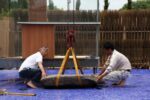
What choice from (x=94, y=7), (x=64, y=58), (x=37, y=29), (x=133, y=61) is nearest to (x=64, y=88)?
(x=64, y=58)

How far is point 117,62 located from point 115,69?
23 cm

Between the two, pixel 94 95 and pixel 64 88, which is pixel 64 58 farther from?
pixel 94 95

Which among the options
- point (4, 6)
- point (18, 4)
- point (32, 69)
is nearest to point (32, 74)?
point (32, 69)

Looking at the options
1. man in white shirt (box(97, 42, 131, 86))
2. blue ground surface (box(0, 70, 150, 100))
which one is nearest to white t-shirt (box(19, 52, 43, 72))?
blue ground surface (box(0, 70, 150, 100))

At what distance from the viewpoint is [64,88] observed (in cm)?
1475

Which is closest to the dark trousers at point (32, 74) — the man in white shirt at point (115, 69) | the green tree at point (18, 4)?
the man in white shirt at point (115, 69)

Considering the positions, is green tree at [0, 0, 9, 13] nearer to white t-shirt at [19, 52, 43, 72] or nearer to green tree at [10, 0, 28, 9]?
green tree at [10, 0, 28, 9]

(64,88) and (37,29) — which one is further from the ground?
(37,29)

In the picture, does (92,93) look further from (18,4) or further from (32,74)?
(18,4)

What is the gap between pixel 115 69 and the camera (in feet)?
50.4

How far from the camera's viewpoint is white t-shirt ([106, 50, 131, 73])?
14992 millimetres

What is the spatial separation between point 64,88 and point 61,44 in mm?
2504

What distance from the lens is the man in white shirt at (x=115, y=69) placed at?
49.4 feet

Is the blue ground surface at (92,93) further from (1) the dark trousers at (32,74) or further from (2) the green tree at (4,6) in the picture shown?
(2) the green tree at (4,6)
